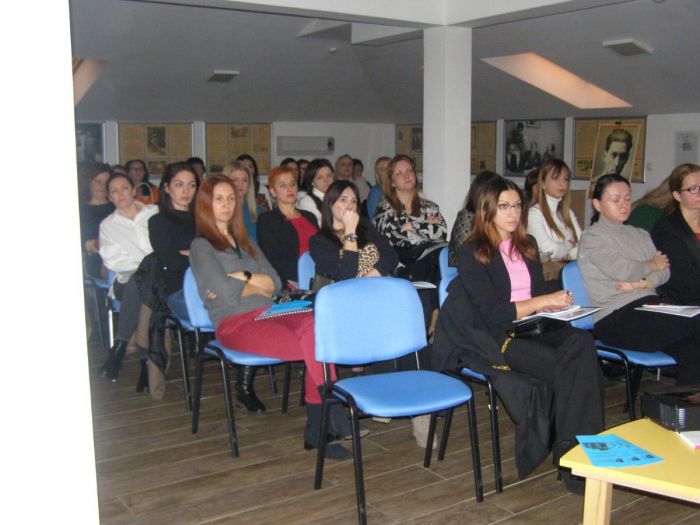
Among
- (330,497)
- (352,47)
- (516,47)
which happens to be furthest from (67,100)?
(352,47)

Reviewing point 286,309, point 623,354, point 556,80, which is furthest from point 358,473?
point 556,80

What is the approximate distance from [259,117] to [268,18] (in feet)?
10.1

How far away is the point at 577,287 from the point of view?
4211mm

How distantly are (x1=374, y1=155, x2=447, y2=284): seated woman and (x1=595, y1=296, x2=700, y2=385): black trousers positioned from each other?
1.73 meters

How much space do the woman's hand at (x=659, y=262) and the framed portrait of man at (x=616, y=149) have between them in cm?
532

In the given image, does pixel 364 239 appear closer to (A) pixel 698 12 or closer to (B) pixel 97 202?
(B) pixel 97 202

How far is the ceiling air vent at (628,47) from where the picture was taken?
7.20 m

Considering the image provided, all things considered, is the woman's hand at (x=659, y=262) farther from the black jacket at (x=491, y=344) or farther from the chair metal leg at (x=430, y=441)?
the chair metal leg at (x=430, y=441)

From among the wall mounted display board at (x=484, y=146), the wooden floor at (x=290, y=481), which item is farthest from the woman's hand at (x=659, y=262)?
the wall mounted display board at (x=484, y=146)

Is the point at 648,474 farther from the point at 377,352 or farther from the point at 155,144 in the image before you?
the point at 155,144

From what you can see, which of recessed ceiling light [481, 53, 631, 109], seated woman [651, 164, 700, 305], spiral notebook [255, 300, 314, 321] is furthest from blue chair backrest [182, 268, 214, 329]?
recessed ceiling light [481, 53, 631, 109]

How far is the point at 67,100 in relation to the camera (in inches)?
63.6

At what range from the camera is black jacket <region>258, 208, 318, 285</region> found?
199 inches

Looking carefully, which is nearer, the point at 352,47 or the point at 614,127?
the point at 352,47
